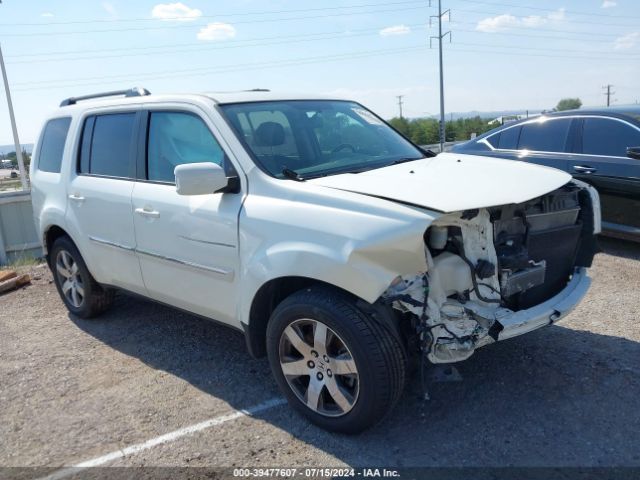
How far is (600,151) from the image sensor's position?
6410 mm

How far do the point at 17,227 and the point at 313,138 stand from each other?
321 inches

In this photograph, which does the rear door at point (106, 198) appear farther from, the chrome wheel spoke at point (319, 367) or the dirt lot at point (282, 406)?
the chrome wheel spoke at point (319, 367)

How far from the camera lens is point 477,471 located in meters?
2.83

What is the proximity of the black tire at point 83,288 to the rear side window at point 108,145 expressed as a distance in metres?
0.78

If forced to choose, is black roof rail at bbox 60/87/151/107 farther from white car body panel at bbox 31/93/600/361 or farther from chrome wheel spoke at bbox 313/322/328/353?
chrome wheel spoke at bbox 313/322/328/353

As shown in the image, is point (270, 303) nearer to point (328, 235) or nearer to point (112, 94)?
point (328, 235)

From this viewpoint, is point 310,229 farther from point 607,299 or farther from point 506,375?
point 607,299

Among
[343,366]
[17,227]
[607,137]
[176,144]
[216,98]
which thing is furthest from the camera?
[17,227]

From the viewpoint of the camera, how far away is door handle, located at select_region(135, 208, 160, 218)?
155 inches

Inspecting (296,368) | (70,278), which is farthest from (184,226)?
(70,278)

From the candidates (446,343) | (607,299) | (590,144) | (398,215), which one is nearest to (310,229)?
(398,215)

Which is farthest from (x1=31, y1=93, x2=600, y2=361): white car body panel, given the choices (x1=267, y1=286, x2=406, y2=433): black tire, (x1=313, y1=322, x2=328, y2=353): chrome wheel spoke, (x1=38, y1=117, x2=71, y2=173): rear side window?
(x1=38, y1=117, x2=71, y2=173): rear side window

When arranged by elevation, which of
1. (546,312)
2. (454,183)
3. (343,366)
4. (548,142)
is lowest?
(343,366)

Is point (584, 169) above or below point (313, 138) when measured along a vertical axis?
below
